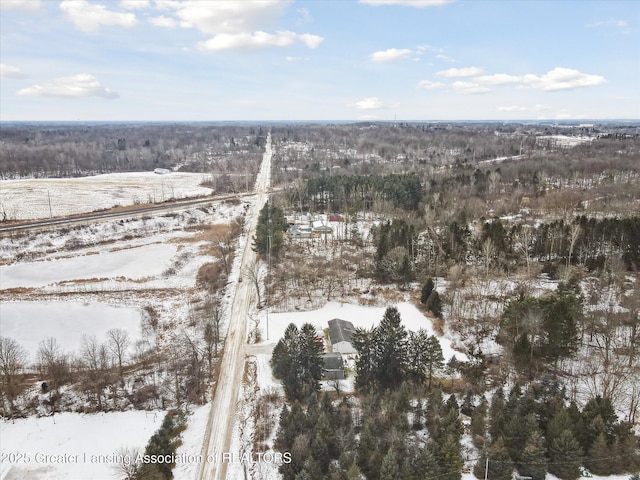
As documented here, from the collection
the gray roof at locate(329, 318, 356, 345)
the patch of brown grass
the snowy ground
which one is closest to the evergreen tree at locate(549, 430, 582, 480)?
the gray roof at locate(329, 318, 356, 345)

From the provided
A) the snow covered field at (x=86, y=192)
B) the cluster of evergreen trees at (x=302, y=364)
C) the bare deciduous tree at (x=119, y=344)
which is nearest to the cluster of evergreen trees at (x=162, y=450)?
the cluster of evergreen trees at (x=302, y=364)

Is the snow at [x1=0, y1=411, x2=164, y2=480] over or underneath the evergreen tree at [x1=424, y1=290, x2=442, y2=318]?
underneath

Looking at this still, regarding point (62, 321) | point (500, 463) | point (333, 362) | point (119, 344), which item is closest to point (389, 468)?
point (500, 463)

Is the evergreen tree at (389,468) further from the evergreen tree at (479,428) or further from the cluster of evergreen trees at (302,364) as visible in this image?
the cluster of evergreen trees at (302,364)

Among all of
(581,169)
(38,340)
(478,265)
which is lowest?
(38,340)

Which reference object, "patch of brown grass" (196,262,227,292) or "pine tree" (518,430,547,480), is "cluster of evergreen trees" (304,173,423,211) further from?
"pine tree" (518,430,547,480)

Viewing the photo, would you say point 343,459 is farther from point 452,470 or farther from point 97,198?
point 97,198

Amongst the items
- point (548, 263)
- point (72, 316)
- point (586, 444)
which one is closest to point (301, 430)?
point (586, 444)
